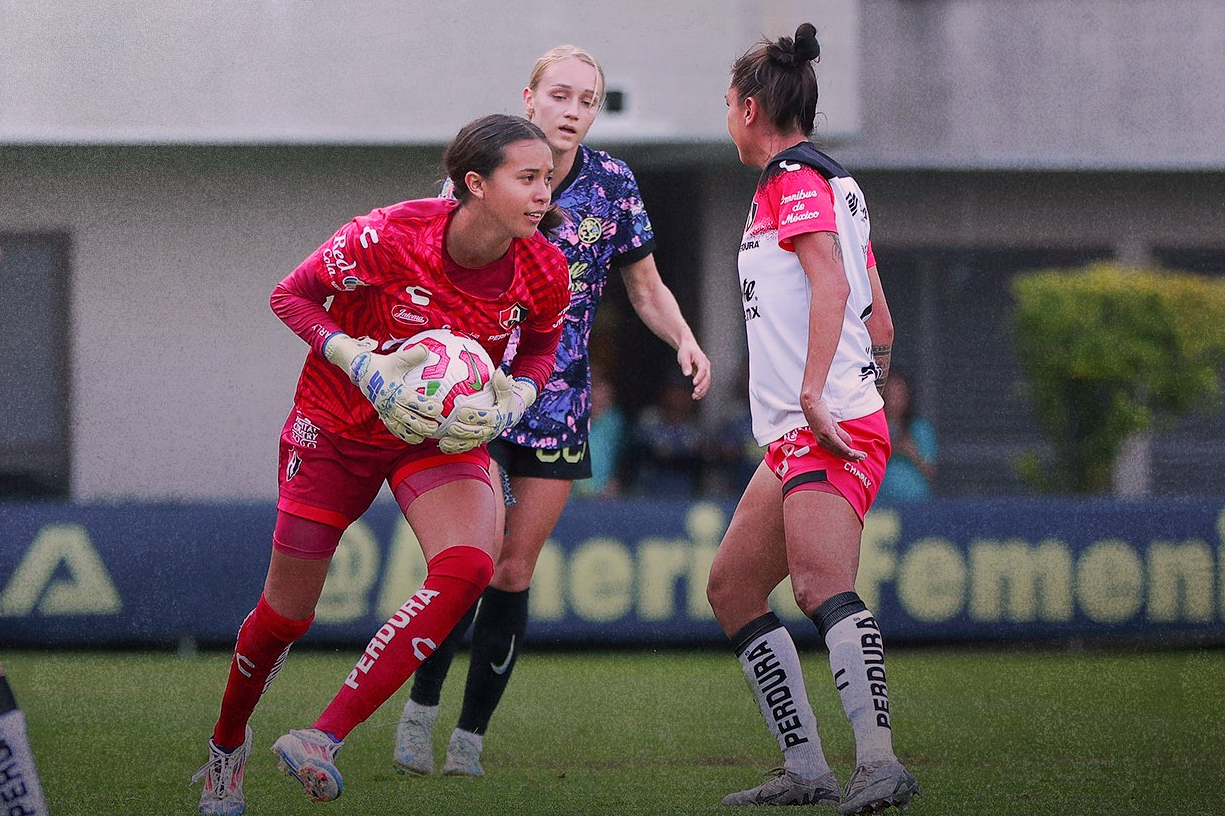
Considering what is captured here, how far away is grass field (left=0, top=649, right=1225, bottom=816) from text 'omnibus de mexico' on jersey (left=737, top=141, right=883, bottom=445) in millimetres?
1150

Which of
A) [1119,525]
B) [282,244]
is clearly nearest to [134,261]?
[282,244]

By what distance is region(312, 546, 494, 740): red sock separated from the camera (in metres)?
3.76

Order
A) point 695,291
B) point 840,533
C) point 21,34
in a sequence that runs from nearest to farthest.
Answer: point 840,533
point 21,34
point 695,291

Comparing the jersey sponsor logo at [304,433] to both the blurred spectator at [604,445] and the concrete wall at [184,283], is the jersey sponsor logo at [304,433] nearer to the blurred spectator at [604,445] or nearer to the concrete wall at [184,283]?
the concrete wall at [184,283]

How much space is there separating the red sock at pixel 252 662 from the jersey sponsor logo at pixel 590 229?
1653mm

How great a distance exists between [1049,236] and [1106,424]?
1.81m

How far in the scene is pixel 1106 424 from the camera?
10.4m

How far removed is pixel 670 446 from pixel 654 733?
429 centimetres

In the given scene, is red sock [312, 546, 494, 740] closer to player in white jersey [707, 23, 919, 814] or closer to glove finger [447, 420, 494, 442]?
glove finger [447, 420, 494, 442]

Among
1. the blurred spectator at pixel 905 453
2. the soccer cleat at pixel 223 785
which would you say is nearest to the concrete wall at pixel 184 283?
the blurred spectator at pixel 905 453

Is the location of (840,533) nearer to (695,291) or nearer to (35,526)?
(35,526)

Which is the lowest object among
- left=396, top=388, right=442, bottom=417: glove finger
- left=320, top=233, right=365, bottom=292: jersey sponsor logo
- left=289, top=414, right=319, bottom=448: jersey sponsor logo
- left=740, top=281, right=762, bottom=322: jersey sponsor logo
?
left=289, top=414, right=319, bottom=448: jersey sponsor logo

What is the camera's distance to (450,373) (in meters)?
3.96

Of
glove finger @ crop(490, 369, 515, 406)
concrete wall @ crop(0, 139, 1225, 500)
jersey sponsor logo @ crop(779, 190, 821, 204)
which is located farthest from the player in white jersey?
concrete wall @ crop(0, 139, 1225, 500)
